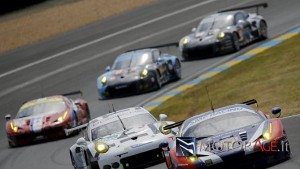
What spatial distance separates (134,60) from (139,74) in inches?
48.1

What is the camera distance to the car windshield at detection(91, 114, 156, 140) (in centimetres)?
1726

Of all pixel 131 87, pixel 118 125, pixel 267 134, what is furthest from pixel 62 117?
pixel 267 134

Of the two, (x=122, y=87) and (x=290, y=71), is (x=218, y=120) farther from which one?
(x=122, y=87)

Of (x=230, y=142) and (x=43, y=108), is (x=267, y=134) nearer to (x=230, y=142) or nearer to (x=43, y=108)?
(x=230, y=142)

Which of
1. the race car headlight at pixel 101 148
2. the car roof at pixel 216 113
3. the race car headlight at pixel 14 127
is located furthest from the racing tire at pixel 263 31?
the car roof at pixel 216 113

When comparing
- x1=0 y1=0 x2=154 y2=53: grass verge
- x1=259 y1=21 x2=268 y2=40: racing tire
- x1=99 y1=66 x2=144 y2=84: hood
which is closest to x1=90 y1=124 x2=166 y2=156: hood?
x1=99 y1=66 x2=144 y2=84: hood

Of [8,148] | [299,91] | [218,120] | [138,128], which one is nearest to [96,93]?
[8,148]

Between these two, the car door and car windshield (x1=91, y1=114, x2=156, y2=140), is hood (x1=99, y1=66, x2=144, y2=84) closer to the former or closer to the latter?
the car door

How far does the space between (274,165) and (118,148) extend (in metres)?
3.99

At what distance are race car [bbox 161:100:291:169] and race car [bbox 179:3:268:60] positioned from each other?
17.3 meters

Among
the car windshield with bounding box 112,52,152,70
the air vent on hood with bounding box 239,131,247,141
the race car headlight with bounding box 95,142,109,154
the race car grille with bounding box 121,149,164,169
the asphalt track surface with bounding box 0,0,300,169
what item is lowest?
the asphalt track surface with bounding box 0,0,300,169

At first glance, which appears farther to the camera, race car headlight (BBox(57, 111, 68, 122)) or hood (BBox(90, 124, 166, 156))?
race car headlight (BBox(57, 111, 68, 122))

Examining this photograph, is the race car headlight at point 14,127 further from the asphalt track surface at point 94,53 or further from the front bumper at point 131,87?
the front bumper at point 131,87

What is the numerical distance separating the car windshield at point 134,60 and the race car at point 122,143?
11.6m
